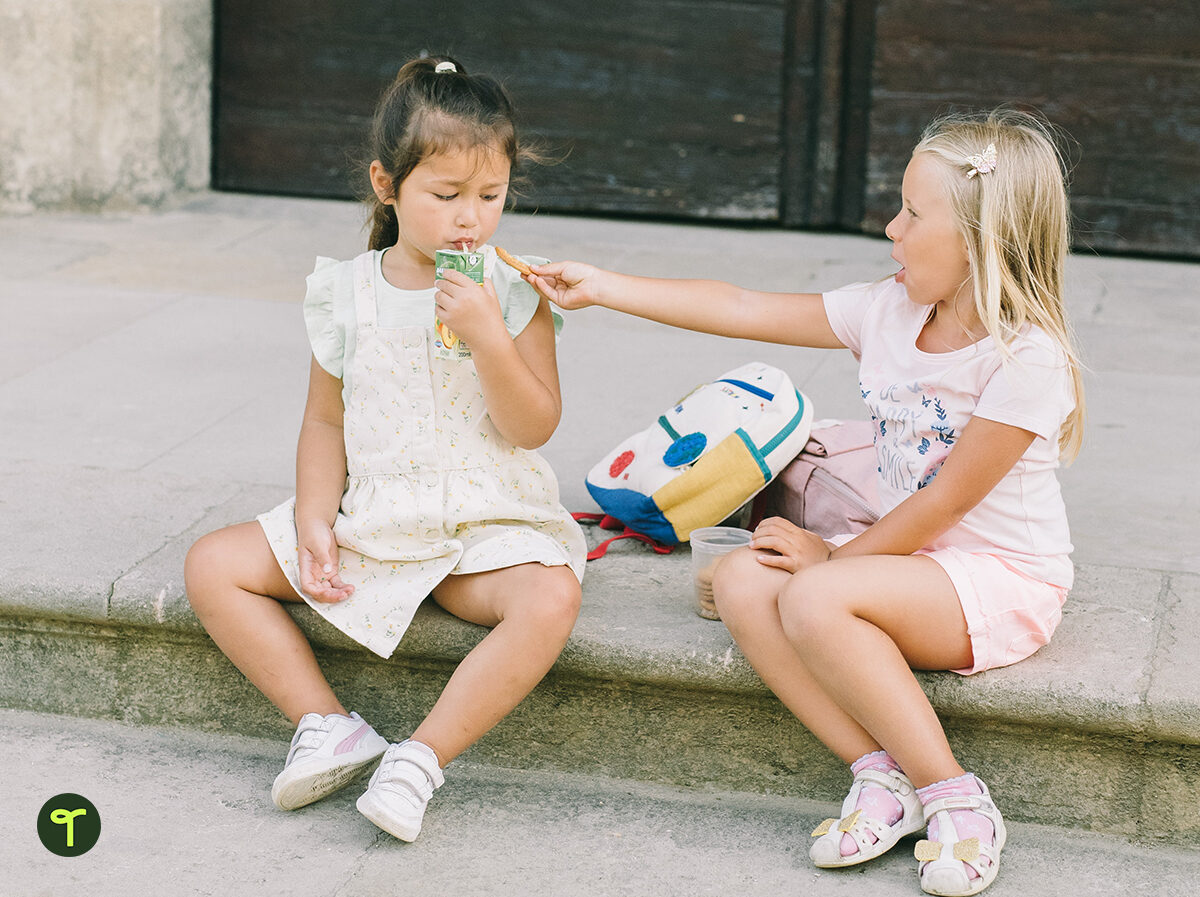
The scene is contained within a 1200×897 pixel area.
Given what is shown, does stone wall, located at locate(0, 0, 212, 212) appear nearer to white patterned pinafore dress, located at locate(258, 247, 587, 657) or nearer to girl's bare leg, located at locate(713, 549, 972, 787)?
white patterned pinafore dress, located at locate(258, 247, 587, 657)

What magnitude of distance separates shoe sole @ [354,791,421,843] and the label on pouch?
739mm

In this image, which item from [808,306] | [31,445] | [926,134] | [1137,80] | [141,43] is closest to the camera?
[926,134]

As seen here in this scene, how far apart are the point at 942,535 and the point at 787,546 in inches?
9.8

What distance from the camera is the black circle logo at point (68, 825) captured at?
2373mm

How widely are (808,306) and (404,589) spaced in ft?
2.76

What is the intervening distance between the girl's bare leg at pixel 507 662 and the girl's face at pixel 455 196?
57cm

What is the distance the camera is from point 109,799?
99.6 inches

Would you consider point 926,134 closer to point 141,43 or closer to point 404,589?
point 404,589

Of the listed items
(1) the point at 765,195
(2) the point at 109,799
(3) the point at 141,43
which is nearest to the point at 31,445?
(2) the point at 109,799

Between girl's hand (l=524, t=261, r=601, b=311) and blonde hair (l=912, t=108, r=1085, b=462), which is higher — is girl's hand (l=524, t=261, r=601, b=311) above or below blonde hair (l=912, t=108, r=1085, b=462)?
below

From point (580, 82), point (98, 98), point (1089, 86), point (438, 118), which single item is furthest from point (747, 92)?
point (438, 118)

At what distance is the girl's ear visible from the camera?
2.60 meters

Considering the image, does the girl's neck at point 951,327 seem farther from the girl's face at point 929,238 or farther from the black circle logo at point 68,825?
the black circle logo at point 68,825

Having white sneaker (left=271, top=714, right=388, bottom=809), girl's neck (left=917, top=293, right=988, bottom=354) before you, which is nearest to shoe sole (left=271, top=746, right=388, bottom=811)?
white sneaker (left=271, top=714, right=388, bottom=809)
